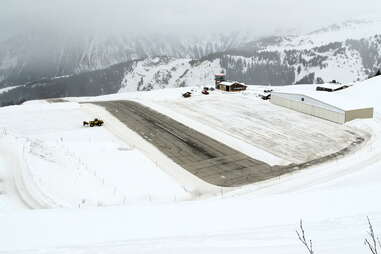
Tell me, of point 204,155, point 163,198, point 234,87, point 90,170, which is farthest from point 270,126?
point 234,87

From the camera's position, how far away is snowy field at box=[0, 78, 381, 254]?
8.55m

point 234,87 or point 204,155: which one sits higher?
point 234,87

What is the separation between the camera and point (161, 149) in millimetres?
31766

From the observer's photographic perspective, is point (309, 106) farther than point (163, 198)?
Yes

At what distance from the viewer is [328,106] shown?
1742 inches

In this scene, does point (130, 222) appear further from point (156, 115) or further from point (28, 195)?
point (156, 115)

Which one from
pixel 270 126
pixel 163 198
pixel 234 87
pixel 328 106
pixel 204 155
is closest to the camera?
pixel 163 198

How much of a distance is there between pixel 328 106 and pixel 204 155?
24123mm

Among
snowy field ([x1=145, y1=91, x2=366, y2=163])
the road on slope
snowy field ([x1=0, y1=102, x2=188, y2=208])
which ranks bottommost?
snowy field ([x1=145, y1=91, x2=366, y2=163])

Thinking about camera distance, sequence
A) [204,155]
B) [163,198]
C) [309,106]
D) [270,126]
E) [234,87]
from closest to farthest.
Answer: [163,198] → [204,155] → [270,126] → [309,106] → [234,87]

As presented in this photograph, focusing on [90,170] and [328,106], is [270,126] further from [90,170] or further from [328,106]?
[90,170]

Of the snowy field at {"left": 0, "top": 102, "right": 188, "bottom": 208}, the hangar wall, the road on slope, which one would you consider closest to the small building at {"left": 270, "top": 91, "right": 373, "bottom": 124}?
the hangar wall

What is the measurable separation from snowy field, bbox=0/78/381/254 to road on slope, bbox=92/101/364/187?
1.50m

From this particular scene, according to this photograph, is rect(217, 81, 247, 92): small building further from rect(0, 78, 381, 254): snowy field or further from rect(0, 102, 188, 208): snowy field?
rect(0, 102, 188, 208): snowy field
